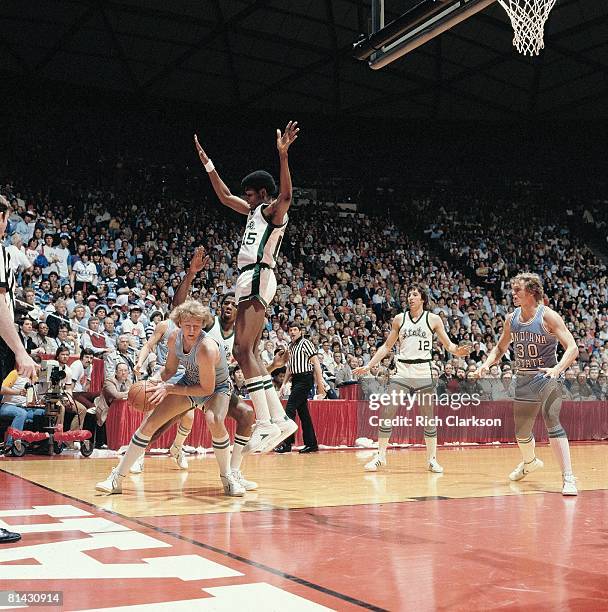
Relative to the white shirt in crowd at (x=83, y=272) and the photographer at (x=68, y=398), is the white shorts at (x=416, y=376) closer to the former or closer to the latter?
the photographer at (x=68, y=398)

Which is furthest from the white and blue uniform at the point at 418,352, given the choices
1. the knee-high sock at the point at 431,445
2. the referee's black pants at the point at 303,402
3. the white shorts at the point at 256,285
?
the white shorts at the point at 256,285

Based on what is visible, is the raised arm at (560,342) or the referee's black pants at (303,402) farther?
the referee's black pants at (303,402)

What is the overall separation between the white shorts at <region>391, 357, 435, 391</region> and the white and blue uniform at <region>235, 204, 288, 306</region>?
3464 millimetres

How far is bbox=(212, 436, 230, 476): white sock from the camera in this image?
658 cm

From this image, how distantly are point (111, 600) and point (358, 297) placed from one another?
1656 centimetres

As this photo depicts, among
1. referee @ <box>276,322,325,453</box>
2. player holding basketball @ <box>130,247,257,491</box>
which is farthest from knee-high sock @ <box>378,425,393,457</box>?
referee @ <box>276,322,325,453</box>

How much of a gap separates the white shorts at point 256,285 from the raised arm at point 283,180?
40 centimetres

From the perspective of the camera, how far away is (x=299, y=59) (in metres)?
20.5

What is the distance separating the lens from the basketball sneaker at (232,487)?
257 inches

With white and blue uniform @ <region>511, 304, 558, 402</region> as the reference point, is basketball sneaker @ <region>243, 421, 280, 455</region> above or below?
below

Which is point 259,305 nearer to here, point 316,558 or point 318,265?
point 316,558

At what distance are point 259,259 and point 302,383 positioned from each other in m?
6.10

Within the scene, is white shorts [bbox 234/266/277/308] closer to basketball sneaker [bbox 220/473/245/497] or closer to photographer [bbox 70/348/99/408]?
basketball sneaker [bbox 220/473/245/497]

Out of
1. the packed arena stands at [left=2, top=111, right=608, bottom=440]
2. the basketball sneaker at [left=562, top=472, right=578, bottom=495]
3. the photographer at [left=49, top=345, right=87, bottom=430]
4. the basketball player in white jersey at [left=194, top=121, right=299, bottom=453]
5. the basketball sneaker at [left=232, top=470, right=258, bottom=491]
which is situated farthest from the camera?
the packed arena stands at [left=2, top=111, right=608, bottom=440]
